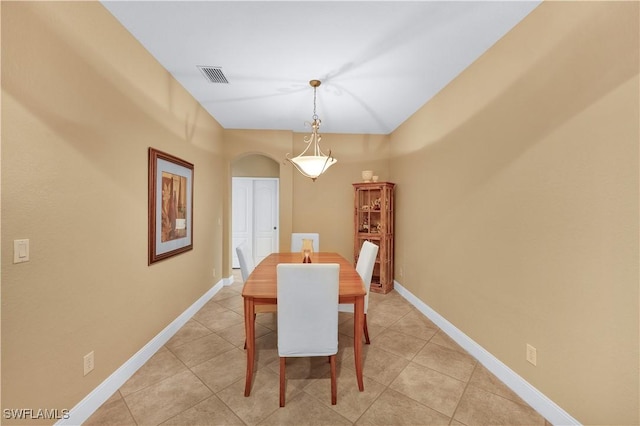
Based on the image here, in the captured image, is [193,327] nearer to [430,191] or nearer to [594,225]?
[430,191]

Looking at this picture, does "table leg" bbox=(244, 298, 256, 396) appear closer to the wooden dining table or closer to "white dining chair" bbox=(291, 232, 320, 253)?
the wooden dining table

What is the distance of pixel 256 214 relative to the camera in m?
5.41

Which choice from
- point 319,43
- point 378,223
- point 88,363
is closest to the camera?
point 88,363

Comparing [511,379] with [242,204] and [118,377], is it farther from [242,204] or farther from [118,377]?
[242,204]

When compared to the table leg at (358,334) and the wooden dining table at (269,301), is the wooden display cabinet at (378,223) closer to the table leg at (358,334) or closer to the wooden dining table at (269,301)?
the wooden dining table at (269,301)

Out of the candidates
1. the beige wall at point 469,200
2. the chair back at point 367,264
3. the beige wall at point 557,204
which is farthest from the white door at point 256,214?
the beige wall at point 557,204

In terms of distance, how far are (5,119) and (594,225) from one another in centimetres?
297

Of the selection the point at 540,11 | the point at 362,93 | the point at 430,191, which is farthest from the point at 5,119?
the point at 430,191

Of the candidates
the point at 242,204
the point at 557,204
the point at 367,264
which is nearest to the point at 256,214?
the point at 242,204

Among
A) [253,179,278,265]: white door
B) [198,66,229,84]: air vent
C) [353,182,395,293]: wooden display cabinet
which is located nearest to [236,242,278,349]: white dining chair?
[198,66,229,84]: air vent

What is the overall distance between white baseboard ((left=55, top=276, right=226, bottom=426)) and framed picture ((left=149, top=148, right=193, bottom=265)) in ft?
2.44

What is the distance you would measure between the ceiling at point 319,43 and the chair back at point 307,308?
5.72 feet

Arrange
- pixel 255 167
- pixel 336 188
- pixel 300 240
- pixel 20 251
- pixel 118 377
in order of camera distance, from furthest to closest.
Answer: pixel 255 167
pixel 336 188
pixel 300 240
pixel 118 377
pixel 20 251

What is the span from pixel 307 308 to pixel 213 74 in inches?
96.1
